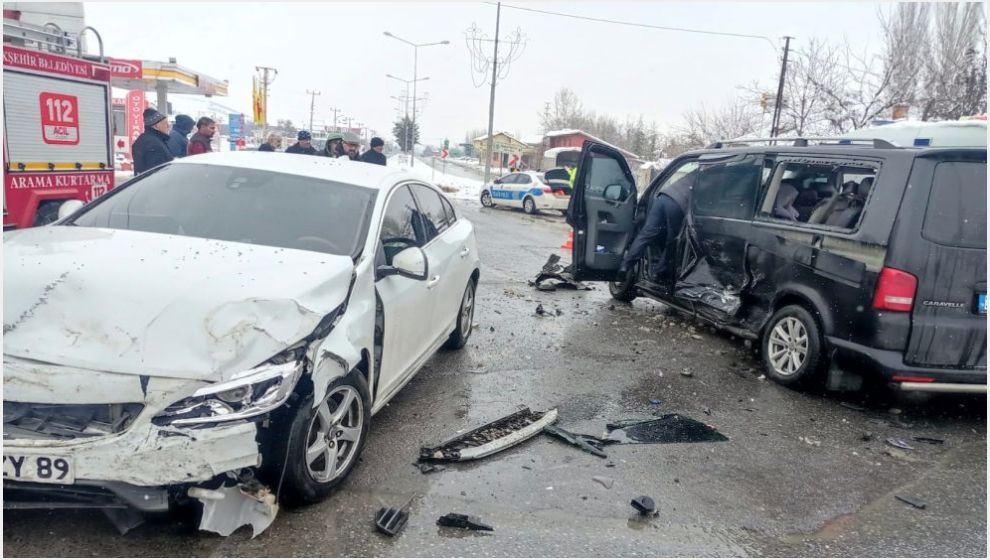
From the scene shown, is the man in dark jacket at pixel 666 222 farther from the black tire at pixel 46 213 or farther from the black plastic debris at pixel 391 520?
the black tire at pixel 46 213

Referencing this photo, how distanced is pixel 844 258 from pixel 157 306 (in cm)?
446

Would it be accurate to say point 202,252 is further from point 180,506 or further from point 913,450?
point 913,450

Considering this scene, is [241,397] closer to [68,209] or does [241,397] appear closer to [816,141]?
[68,209]

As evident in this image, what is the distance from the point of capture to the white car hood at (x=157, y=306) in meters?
2.65

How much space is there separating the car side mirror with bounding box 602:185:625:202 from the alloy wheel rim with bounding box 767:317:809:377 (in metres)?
2.69

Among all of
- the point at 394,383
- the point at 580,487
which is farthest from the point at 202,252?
the point at 580,487

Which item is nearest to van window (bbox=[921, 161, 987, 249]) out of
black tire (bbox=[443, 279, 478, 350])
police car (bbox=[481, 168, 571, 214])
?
black tire (bbox=[443, 279, 478, 350])

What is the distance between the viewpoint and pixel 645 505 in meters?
3.38

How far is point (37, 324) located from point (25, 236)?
1174 mm

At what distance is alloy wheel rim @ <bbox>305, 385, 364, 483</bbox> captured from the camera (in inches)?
123

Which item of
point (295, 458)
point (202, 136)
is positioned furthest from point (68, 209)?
point (202, 136)

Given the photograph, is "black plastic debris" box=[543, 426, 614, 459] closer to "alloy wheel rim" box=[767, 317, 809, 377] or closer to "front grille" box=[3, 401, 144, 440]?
"alloy wheel rim" box=[767, 317, 809, 377]

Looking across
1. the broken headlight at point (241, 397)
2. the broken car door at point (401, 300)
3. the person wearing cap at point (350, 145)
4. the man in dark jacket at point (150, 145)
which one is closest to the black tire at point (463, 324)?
the broken car door at point (401, 300)

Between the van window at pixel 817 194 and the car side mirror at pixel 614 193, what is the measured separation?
2.02 m
